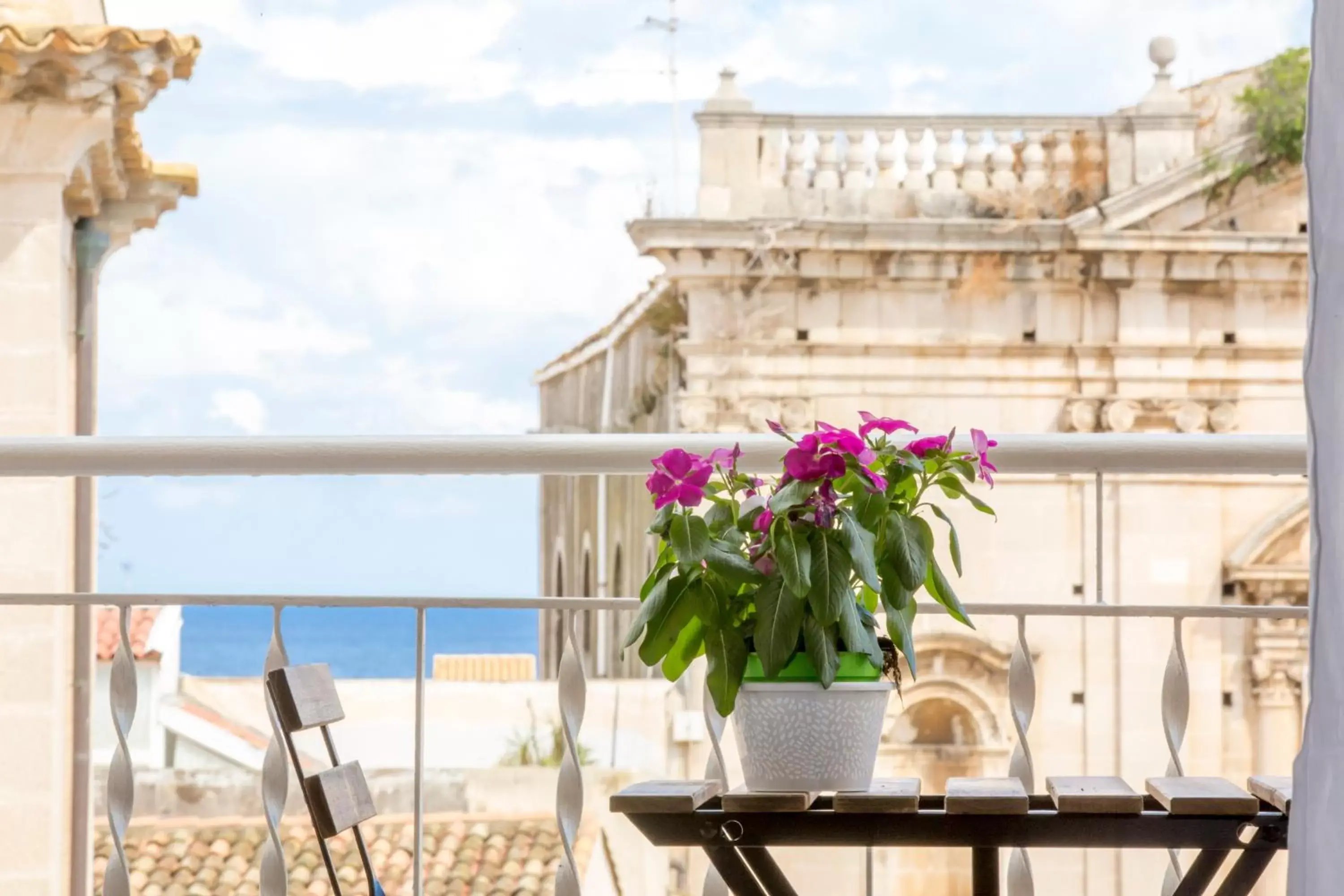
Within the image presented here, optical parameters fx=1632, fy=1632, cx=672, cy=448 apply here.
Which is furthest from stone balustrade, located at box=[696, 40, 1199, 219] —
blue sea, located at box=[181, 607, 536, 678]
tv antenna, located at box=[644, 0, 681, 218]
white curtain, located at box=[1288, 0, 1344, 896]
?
blue sea, located at box=[181, 607, 536, 678]

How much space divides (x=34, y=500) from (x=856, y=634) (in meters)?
3.41

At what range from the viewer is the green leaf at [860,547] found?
47.0 inches

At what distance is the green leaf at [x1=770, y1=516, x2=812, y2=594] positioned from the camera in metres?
1.18

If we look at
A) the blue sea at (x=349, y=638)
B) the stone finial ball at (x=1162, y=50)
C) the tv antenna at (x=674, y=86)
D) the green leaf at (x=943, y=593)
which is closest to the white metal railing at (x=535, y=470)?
the green leaf at (x=943, y=593)

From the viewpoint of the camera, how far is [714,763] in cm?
154

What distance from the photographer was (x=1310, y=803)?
3.00 feet

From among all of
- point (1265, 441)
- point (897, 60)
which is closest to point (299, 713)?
point (1265, 441)

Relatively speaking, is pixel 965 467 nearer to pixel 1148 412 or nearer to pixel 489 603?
pixel 489 603

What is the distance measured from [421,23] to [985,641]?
1629 inches

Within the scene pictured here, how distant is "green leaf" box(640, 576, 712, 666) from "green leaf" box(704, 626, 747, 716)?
0.02 metres

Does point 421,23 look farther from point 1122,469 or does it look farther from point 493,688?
point 1122,469

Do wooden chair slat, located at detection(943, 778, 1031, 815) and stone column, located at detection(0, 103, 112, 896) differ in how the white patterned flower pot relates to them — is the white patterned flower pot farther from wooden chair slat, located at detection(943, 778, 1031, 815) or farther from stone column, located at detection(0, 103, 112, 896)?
stone column, located at detection(0, 103, 112, 896)

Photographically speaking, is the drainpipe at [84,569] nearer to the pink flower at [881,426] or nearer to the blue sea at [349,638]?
the pink flower at [881,426]

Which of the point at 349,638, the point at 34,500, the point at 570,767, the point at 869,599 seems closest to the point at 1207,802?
the point at 869,599
